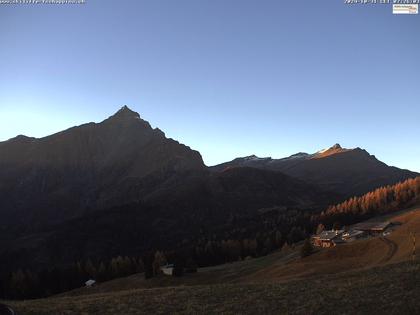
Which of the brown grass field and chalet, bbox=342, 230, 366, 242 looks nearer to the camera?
the brown grass field

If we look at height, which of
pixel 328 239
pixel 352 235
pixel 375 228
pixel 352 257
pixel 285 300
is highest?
pixel 285 300

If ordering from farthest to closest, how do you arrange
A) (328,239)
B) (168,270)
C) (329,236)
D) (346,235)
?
(346,235) < (329,236) < (328,239) < (168,270)

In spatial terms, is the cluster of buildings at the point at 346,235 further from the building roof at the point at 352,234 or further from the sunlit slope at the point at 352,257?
the sunlit slope at the point at 352,257

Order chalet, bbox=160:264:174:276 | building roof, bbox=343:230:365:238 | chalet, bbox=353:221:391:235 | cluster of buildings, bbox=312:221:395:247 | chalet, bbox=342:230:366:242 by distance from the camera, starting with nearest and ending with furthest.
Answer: chalet, bbox=160:264:174:276 < cluster of buildings, bbox=312:221:395:247 < chalet, bbox=342:230:366:242 < chalet, bbox=353:221:391:235 < building roof, bbox=343:230:365:238

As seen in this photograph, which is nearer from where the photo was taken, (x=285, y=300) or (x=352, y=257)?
(x=285, y=300)

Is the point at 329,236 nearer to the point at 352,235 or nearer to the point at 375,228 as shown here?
the point at 352,235

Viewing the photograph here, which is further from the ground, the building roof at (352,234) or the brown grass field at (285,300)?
the brown grass field at (285,300)

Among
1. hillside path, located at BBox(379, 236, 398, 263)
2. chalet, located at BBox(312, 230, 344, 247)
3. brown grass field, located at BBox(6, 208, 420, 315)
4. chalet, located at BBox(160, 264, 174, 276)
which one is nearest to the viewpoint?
brown grass field, located at BBox(6, 208, 420, 315)

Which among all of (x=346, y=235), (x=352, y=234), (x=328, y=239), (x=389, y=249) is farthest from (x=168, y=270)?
(x=352, y=234)

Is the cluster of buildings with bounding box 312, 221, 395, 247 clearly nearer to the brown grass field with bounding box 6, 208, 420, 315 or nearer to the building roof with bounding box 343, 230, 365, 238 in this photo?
the building roof with bounding box 343, 230, 365, 238

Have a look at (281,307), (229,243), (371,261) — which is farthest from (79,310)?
(229,243)

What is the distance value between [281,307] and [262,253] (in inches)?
4979

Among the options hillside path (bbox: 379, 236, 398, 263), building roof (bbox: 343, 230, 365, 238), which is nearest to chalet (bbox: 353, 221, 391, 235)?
building roof (bbox: 343, 230, 365, 238)

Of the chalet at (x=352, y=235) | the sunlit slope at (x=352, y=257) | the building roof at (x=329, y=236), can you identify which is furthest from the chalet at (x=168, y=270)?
the chalet at (x=352, y=235)
